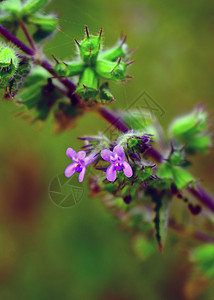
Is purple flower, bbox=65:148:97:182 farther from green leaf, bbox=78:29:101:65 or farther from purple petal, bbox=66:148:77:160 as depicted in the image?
green leaf, bbox=78:29:101:65

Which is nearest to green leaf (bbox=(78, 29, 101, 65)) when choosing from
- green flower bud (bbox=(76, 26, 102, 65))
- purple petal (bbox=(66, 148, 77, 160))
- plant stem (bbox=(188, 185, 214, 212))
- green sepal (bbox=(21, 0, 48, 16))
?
green flower bud (bbox=(76, 26, 102, 65))

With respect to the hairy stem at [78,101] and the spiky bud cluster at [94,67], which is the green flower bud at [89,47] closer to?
the spiky bud cluster at [94,67]

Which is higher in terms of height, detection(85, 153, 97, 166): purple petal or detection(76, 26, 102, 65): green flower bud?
detection(76, 26, 102, 65): green flower bud

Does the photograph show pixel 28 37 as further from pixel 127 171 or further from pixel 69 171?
pixel 127 171

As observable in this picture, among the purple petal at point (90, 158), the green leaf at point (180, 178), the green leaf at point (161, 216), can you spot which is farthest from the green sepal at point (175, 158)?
the purple petal at point (90, 158)

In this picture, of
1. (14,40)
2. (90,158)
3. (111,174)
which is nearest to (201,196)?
(90,158)
